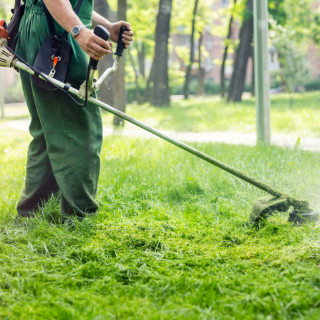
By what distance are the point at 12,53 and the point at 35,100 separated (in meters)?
0.32

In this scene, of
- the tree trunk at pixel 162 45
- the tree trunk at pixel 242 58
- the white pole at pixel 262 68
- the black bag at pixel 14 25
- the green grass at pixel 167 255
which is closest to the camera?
the green grass at pixel 167 255

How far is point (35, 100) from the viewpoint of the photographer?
2.59m

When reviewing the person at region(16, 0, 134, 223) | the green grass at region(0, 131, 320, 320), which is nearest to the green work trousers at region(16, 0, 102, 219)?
the person at region(16, 0, 134, 223)

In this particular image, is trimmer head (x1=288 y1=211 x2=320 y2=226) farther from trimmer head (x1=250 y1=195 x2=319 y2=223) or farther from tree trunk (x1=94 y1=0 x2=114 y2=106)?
tree trunk (x1=94 y1=0 x2=114 y2=106)

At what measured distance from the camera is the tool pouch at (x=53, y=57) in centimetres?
245

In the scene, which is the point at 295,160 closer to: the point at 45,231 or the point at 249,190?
the point at 249,190

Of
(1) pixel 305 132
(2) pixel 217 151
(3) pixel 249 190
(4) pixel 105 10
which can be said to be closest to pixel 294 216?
(3) pixel 249 190

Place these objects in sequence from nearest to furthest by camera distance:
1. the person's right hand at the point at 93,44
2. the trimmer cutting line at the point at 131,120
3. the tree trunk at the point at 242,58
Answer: the person's right hand at the point at 93,44, the trimmer cutting line at the point at 131,120, the tree trunk at the point at 242,58

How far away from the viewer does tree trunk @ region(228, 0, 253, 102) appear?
14375 mm

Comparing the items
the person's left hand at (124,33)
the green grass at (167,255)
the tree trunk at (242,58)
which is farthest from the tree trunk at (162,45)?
the person's left hand at (124,33)

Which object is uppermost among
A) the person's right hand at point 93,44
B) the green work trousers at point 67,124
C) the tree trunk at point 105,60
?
the tree trunk at point 105,60

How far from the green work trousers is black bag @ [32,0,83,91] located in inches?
2.9

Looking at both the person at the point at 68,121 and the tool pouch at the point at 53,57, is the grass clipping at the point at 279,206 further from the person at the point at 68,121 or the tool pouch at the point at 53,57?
the tool pouch at the point at 53,57

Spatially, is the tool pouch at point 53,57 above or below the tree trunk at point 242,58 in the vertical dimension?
below
